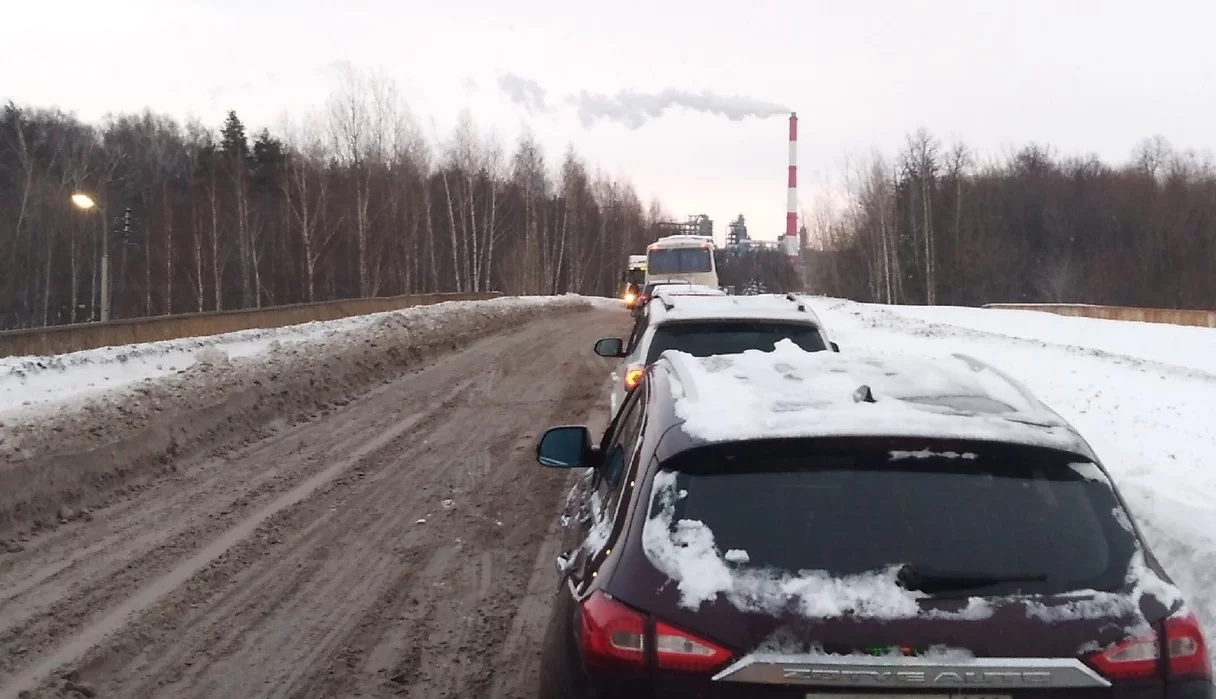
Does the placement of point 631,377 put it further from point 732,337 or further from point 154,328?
point 154,328

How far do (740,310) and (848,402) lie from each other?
5.17 metres

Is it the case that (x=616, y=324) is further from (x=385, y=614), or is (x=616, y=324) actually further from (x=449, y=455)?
(x=385, y=614)

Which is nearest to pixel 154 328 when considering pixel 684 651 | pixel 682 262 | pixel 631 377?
pixel 631 377

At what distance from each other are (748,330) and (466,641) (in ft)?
11.7

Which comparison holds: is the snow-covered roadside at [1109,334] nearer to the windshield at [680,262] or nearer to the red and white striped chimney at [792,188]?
the windshield at [680,262]

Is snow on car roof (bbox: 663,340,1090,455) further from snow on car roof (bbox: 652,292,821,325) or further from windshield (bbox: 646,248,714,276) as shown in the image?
windshield (bbox: 646,248,714,276)

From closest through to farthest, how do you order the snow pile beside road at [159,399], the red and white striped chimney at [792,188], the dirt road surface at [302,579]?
the dirt road surface at [302,579]
the snow pile beside road at [159,399]
the red and white striped chimney at [792,188]

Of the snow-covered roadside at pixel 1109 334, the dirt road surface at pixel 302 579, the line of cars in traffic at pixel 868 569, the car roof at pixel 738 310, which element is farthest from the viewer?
the snow-covered roadside at pixel 1109 334

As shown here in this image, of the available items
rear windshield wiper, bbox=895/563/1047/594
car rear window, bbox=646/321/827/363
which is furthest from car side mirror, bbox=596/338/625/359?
rear windshield wiper, bbox=895/563/1047/594

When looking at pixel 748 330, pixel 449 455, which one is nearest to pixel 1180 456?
pixel 748 330

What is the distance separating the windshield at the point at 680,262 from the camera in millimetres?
34562

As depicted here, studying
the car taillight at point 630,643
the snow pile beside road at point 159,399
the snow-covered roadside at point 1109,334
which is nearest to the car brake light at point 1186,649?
the car taillight at point 630,643


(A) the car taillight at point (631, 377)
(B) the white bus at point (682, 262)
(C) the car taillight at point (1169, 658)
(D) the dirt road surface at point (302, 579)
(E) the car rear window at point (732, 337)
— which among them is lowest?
(D) the dirt road surface at point (302, 579)

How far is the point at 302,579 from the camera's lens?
6375 mm
